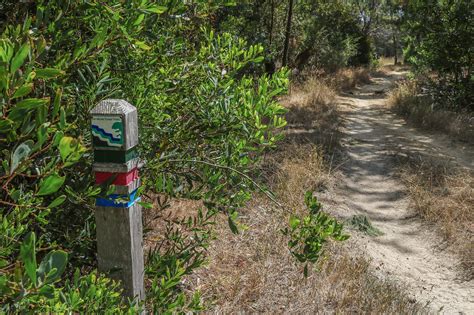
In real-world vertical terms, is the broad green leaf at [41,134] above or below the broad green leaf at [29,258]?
above

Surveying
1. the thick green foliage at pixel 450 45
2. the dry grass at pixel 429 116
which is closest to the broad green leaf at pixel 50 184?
the dry grass at pixel 429 116

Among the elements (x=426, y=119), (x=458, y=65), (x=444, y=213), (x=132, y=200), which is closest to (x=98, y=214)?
(x=132, y=200)

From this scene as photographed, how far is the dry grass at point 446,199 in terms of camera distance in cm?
505

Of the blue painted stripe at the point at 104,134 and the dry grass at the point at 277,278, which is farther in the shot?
the dry grass at the point at 277,278

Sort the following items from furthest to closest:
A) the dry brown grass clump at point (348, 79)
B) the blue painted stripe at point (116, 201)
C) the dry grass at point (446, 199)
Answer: the dry brown grass clump at point (348, 79) → the dry grass at point (446, 199) → the blue painted stripe at point (116, 201)

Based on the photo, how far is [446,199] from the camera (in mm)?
5879

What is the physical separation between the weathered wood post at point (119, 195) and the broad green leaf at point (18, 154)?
544mm

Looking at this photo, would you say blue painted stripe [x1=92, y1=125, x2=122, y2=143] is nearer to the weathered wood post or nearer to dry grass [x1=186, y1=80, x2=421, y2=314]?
the weathered wood post

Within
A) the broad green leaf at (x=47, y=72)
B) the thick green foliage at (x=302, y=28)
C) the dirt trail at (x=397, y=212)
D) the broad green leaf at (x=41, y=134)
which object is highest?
the thick green foliage at (x=302, y=28)

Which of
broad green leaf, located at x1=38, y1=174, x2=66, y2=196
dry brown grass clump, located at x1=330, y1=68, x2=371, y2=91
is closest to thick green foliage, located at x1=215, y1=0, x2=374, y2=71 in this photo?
dry brown grass clump, located at x1=330, y1=68, x2=371, y2=91

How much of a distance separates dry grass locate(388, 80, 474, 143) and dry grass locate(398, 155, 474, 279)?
2.56 meters

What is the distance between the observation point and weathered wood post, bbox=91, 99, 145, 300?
192 cm

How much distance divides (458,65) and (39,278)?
41.7 ft

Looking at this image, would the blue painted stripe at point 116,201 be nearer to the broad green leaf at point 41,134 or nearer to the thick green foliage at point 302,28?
the broad green leaf at point 41,134
